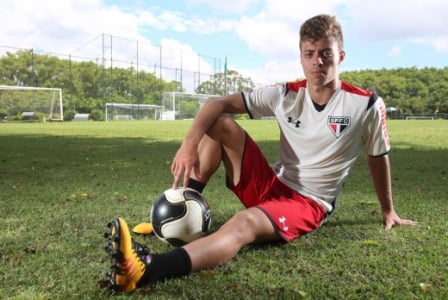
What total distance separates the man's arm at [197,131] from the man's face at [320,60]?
0.56 meters

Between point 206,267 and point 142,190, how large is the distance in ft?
8.76

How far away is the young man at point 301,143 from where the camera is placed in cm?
287

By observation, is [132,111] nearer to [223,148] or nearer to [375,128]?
[223,148]

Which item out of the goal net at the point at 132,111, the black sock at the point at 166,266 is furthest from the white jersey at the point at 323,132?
the goal net at the point at 132,111

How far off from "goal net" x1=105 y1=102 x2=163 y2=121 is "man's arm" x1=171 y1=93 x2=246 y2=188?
138ft

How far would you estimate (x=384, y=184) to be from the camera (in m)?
3.20

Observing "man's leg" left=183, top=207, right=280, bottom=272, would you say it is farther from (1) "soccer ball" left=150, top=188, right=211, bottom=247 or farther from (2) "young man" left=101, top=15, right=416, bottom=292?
(1) "soccer ball" left=150, top=188, right=211, bottom=247

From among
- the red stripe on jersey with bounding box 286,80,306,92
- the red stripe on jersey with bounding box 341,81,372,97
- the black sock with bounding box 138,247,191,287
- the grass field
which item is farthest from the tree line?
the black sock with bounding box 138,247,191,287

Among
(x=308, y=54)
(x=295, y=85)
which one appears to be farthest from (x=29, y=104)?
(x=308, y=54)

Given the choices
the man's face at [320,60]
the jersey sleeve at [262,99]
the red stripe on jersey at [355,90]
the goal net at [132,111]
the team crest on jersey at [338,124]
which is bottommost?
the goal net at [132,111]

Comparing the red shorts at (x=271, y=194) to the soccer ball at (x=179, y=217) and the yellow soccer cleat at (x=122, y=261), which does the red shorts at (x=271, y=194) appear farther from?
the yellow soccer cleat at (x=122, y=261)

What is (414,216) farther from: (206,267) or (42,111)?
(42,111)

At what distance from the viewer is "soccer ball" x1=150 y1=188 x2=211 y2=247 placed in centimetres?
281

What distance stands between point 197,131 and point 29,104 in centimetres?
3755
